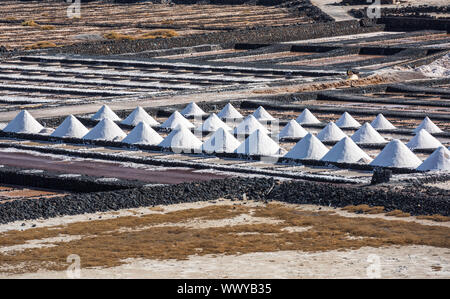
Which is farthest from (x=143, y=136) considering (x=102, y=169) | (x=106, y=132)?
(x=102, y=169)

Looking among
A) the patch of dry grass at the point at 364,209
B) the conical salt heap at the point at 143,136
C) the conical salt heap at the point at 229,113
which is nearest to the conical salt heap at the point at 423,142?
the conical salt heap at the point at 143,136

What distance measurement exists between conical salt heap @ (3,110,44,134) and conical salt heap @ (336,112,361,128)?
25.2 feet

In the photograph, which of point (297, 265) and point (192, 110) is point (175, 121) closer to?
point (192, 110)

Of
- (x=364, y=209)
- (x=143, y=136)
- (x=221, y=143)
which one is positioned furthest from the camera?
(x=143, y=136)

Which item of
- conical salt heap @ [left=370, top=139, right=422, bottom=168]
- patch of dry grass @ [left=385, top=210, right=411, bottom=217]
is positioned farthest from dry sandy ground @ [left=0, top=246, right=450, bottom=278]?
conical salt heap @ [left=370, top=139, right=422, bottom=168]

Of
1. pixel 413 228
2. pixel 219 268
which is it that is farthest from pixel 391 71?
pixel 219 268

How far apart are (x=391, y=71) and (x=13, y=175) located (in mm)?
22396

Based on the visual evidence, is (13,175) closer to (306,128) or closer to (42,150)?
(42,150)

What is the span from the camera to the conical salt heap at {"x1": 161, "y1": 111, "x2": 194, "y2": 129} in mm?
32750

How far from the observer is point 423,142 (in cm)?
2859

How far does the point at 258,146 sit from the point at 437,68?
20.1 metres

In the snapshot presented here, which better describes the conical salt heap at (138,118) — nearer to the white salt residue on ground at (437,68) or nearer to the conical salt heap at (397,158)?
the conical salt heap at (397,158)

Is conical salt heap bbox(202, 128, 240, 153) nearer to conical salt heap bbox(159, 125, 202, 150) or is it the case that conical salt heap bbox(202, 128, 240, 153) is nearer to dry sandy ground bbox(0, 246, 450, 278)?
conical salt heap bbox(159, 125, 202, 150)

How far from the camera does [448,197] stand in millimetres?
21844
